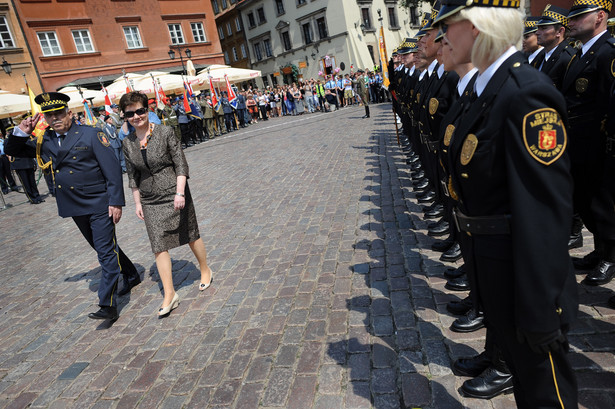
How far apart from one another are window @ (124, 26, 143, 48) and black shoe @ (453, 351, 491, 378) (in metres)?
37.6

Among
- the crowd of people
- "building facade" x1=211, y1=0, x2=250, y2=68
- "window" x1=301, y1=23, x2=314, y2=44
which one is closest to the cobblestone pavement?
the crowd of people

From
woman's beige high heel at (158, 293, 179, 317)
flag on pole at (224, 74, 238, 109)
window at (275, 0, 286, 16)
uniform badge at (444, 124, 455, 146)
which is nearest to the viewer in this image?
uniform badge at (444, 124, 455, 146)

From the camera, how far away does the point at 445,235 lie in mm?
4863

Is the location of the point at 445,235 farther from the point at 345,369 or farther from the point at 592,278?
the point at 345,369

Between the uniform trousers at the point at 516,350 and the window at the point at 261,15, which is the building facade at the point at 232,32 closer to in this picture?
the window at the point at 261,15

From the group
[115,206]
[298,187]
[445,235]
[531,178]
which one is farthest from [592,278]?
[298,187]

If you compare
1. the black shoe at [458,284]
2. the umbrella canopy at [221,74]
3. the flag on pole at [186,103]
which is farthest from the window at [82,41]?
the black shoe at [458,284]

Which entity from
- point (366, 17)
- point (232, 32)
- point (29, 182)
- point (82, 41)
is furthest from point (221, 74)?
point (232, 32)

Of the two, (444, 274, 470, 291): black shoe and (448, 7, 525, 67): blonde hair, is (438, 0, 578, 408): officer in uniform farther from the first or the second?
(444, 274, 470, 291): black shoe

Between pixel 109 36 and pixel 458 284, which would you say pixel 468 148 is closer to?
pixel 458 284

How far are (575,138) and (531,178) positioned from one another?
101 inches

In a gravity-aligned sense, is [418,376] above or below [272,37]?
below

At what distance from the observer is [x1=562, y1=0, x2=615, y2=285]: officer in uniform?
128 inches

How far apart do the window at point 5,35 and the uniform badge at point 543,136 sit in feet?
118
